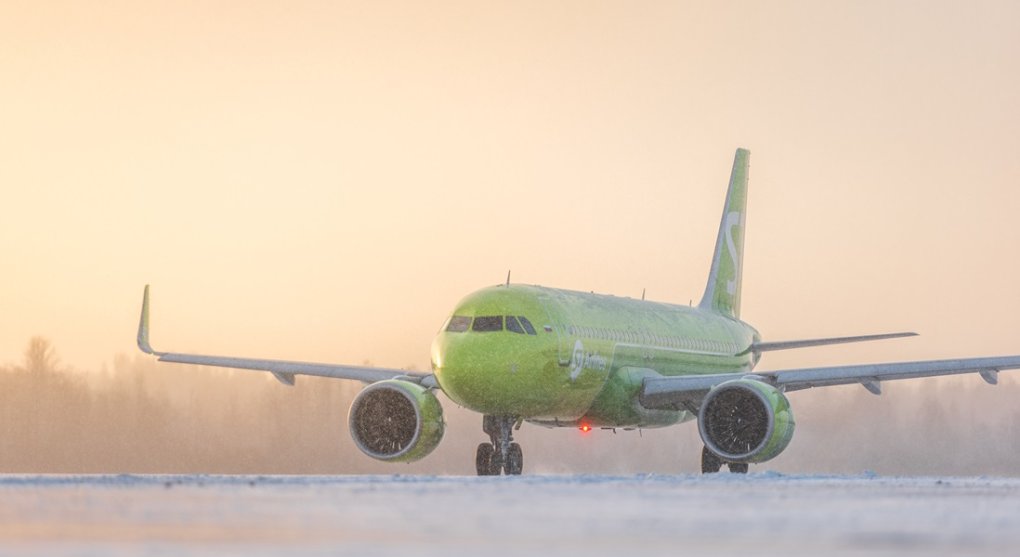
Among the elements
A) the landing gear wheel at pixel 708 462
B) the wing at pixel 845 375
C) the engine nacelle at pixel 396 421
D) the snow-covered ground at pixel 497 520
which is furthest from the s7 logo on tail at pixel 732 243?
the snow-covered ground at pixel 497 520

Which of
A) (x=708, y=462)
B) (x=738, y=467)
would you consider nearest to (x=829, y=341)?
(x=708, y=462)

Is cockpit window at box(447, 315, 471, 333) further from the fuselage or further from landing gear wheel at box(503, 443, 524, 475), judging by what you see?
landing gear wheel at box(503, 443, 524, 475)

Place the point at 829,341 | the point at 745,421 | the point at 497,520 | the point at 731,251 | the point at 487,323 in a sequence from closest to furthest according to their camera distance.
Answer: the point at 497,520, the point at 487,323, the point at 745,421, the point at 829,341, the point at 731,251

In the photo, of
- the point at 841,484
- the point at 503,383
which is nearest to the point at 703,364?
the point at 503,383

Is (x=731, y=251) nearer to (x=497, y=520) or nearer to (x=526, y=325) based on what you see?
(x=526, y=325)

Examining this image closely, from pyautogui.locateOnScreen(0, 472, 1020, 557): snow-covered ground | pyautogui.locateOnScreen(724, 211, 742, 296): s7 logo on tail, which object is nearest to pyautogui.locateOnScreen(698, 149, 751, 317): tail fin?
pyautogui.locateOnScreen(724, 211, 742, 296): s7 logo on tail

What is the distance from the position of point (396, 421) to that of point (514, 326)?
3814mm

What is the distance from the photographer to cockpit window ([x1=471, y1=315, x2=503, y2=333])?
102ft

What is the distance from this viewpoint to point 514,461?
31.4 meters

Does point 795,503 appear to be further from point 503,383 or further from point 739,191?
point 739,191

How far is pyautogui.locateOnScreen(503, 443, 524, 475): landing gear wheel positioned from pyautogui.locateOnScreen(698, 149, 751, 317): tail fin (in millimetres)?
15816

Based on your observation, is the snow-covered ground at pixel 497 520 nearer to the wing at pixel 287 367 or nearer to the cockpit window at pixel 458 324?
the cockpit window at pixel 458 324

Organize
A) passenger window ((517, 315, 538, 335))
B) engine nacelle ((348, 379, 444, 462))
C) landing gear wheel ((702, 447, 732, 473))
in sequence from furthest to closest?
1. landing gear wheel ((702, 447, 732, 473))
2. engine nacelle ((348, 379, 444, 462))
3. passenger window ((517, 315, 538, 335))

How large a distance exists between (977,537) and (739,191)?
135 ft
